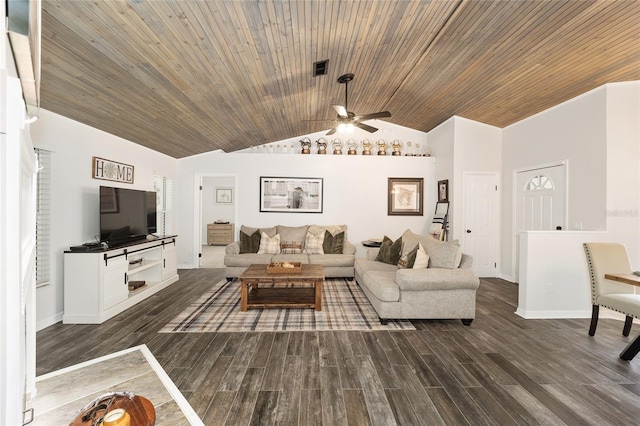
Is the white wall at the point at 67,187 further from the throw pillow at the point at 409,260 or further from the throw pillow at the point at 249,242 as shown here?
the throw pillow at the point at 409,260

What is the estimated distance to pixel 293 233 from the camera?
562cm

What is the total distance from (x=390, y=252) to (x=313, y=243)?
1595mm

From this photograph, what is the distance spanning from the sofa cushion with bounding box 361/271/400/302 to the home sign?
3.87 m

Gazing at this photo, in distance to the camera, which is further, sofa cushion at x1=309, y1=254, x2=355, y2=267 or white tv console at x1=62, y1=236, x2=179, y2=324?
sofa cushion at x1=309, y1=254, x2=355, y2=267

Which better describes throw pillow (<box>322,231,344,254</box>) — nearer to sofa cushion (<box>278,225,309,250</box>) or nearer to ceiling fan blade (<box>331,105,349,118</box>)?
sofa cushion (<box>278,225,309,250</box>)

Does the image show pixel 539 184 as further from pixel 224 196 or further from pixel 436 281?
pixel 224 196

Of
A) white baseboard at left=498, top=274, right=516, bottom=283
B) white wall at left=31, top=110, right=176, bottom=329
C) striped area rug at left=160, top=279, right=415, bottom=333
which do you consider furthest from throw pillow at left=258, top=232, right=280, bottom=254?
white baseboard at left=498, top=274, right=516, bottom=283

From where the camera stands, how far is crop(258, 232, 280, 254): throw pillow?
5246mm

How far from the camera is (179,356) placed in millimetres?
2498

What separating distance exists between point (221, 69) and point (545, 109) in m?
4.81

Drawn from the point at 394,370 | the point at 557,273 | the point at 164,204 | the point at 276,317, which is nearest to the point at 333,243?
the point at 276,317

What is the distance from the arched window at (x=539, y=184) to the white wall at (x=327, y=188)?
1.72m

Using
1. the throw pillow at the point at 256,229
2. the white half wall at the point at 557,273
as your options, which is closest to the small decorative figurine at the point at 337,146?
the throw pillow at the point at 256,229

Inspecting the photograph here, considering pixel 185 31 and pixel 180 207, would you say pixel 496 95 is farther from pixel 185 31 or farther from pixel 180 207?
pixel 180 207
